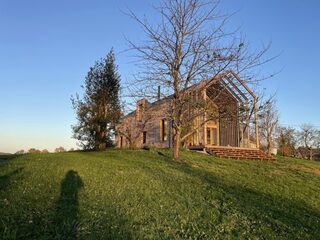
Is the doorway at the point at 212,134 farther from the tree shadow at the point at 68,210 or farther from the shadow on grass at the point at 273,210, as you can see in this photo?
the tree shadow at the point at 68,210

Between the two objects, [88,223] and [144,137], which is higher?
[144,137]

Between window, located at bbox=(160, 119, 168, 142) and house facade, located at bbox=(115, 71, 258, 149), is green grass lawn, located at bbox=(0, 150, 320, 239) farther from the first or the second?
window, located at bbox=(160, 119, 168, 142)

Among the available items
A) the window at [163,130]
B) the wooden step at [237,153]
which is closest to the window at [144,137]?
the window at [163,130]

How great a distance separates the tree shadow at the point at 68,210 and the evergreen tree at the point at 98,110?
18.0m

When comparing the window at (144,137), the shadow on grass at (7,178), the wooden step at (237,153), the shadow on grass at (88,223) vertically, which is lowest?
A: the shadow on grass at (88,223)

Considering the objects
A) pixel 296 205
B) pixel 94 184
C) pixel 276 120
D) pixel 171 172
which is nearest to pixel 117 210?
pixel 94 184

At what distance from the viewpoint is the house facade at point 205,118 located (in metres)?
16.5

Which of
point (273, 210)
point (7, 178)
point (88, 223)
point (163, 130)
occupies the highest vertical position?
point (163, 130)

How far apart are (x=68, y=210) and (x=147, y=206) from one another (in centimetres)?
161

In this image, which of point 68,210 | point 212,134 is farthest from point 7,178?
point 212,134

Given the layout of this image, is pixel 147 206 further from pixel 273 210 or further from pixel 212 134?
pixel 212 134

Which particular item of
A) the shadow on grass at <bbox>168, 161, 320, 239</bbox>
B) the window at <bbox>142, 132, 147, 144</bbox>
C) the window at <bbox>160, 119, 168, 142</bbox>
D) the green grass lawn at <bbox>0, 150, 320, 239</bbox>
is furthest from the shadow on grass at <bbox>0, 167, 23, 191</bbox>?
the window at <bbox>142, 132, 147, 144</bbox>

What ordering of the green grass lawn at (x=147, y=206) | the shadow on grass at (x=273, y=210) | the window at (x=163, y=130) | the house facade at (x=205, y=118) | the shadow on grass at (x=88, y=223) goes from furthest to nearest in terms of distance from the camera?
the window at (x=163, y=130) → the house facade at (x=205, y=118) → the shadow on grass at (x=273, y=210) → the green grass lawn at (x=147, y=206) → the shadow on grass at (x=88, y=223)

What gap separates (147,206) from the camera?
22.0ft
